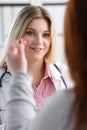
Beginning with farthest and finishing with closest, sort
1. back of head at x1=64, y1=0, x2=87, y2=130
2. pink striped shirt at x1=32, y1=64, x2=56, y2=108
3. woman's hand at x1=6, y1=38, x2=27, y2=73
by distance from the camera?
1. pink striped shirt at x1=32, y1=64, x2=56, y2=108
2. woman's hand at x1=6, y1=38, x2=27, y2=73
3. back of head at x1=64, y1=0, x2=87, y2=130

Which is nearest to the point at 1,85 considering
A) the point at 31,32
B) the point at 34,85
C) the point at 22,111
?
the point at 34,85

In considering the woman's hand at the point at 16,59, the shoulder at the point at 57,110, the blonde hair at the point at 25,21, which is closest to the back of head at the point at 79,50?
the shoulder at the point at 57,110

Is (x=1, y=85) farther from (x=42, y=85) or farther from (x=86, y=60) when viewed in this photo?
(x=86, y=60)

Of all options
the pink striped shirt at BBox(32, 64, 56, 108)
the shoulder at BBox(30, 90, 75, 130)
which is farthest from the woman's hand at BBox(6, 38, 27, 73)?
the pink striped shirt at BBox(32, 64, 56, 108)

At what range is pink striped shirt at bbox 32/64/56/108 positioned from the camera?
154 cm

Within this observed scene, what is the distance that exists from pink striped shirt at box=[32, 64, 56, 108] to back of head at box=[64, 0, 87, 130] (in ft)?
3.04

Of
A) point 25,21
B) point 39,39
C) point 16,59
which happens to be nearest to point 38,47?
point 39,39

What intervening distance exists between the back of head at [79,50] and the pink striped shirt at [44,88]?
927 millimetres

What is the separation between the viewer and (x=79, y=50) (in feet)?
1.90

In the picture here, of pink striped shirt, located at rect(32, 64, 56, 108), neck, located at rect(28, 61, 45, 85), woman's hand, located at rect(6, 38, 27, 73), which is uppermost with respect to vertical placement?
woman's hand, located at rect(6, 38, 27, 73)

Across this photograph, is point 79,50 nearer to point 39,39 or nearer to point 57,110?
point 57,110

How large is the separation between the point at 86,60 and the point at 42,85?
1.03 m

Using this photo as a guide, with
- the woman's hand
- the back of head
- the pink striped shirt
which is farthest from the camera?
the pink striped shirt

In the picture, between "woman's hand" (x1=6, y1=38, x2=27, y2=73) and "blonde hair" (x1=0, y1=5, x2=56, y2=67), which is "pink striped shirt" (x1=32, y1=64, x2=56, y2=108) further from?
"woman's hand" (x1=6, y1=38, x2=27, y2=73)
